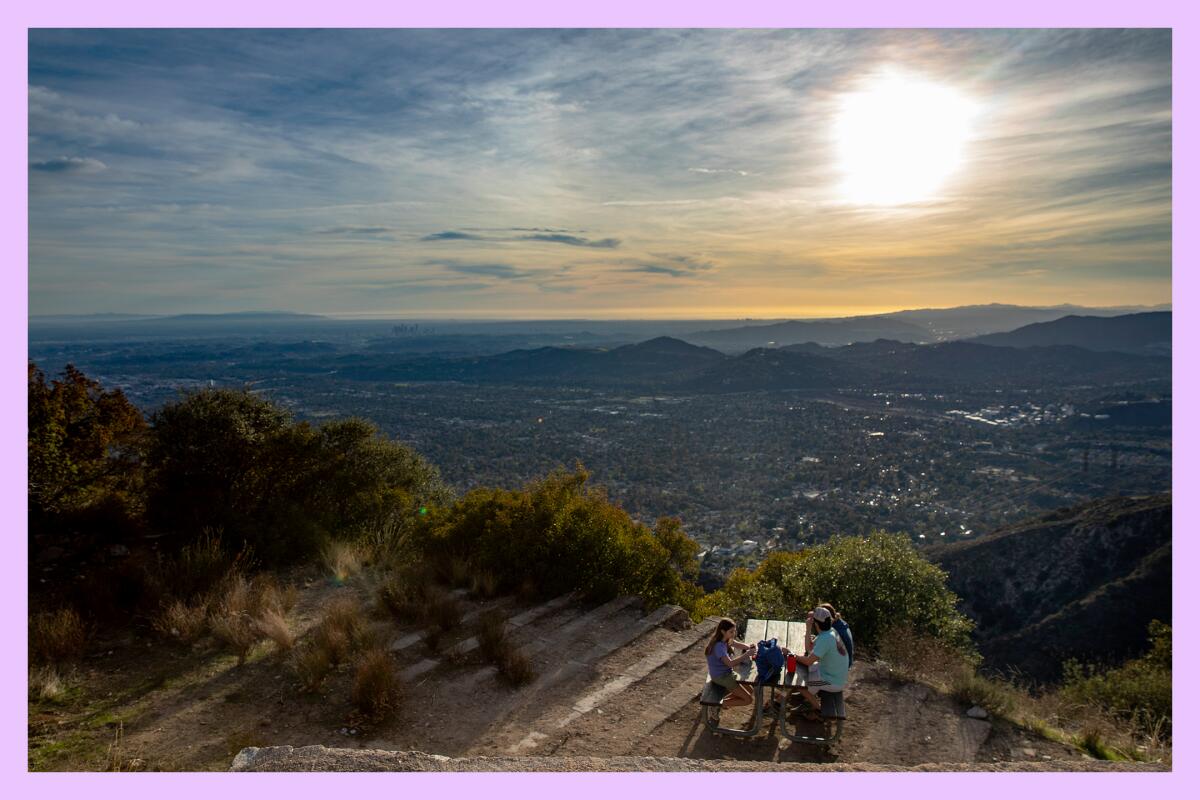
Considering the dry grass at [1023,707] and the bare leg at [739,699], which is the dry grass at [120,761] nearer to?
the bare leg at [739,699]

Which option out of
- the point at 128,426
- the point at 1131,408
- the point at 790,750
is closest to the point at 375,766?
the point at 790,750

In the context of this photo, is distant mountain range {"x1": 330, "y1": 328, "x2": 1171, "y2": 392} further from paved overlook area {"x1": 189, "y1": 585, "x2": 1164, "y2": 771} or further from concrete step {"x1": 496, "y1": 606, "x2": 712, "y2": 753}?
paved overlook area {"x1": 189, "y1": 585, "x2": 1164, "y2": 771}

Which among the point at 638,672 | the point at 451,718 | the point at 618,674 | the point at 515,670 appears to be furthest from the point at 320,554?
the point at 638,672

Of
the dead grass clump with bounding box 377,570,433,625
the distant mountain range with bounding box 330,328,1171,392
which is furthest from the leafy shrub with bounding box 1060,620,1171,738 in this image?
the distant mountain range with bounding box 330,328,1171,392

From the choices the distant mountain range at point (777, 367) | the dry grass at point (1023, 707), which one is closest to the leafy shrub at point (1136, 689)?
the dry grass at point (1023, 707)

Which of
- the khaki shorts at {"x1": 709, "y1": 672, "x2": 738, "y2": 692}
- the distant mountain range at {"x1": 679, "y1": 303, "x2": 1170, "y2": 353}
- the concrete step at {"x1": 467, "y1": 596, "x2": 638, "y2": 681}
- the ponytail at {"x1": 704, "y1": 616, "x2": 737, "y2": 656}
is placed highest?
the distant mountain range at {"x1": 679, "y1": 303, "x2": 1170, "y2": 353}

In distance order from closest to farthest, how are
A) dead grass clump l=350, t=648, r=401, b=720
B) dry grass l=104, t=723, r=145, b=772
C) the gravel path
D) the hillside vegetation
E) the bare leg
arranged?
the gravel path → dry grass l=104, t=723, r=145, b=772 → dead grass clump l=350, t=648, r=401, b=720 → the bare leg → the hillside vegetation

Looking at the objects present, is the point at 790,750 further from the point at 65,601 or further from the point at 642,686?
the point at 65,601

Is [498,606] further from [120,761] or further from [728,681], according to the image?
[120,761]
